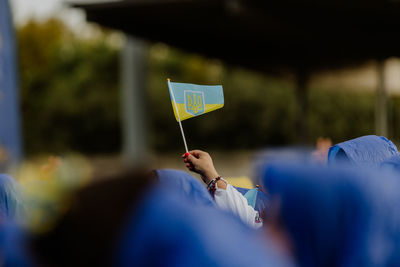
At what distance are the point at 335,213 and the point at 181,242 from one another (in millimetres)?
367

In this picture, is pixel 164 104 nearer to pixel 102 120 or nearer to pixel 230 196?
pixel 102 120

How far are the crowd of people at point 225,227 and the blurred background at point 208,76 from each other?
26.9 feet

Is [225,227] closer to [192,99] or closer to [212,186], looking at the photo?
[212,186]

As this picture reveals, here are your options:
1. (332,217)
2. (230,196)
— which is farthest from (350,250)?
(230,196)

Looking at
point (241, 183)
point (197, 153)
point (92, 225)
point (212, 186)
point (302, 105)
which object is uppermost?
point (92, 225)

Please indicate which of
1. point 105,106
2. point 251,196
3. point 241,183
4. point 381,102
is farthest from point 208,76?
point 251,196

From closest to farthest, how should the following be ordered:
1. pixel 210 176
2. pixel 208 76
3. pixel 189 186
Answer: pixel 189 186, pixel 210 176, pixel 208 76

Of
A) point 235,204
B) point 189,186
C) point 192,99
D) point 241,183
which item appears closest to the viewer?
point 189,186

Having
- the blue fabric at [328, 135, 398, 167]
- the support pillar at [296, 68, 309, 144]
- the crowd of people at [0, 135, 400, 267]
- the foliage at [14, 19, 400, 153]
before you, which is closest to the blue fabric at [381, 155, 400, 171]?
the blue fabric at [328, 135, 398, 167]

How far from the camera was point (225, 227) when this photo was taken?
99 centimetres

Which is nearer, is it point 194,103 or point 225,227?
point 225,227

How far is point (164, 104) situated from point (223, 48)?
728cm

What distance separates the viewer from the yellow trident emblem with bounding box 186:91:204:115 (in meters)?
2.76

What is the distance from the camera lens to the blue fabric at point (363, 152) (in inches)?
85.9
